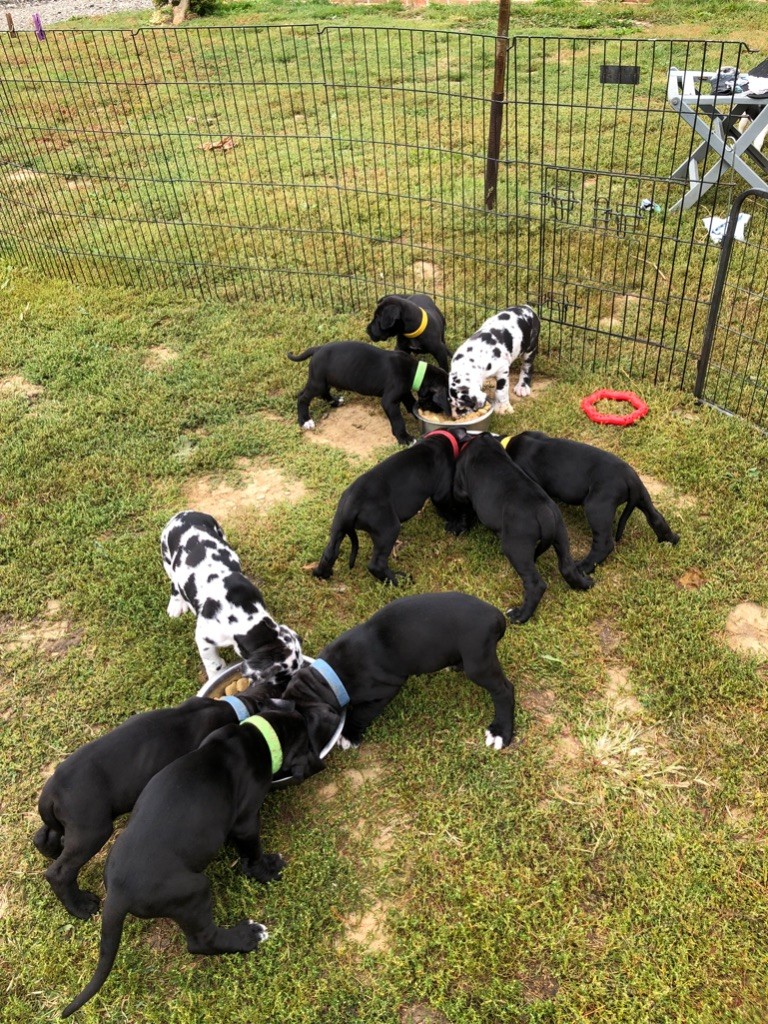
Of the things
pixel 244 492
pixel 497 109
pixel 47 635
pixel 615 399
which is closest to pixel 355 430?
pixel 244 492

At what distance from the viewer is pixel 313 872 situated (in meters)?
3.85

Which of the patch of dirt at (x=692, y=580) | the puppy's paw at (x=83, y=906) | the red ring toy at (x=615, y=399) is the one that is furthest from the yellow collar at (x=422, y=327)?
the puppy's paw at (x=83, y=906)

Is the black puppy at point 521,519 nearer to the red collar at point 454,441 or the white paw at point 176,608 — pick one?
the red collar at point 454,441

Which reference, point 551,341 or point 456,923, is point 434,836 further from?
point 551,341

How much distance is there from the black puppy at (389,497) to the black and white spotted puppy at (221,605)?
0.74m

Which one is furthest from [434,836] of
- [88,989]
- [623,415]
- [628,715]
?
[623,415]

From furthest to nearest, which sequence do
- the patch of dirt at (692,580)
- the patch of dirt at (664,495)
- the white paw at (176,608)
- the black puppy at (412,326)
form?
1. the black puppy at (412,326)
2. the patch of dirt at (664,495)
3. the white paw at (176,608)
4. the patch of dirt at (692,580)

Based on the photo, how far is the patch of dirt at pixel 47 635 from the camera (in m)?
5.12

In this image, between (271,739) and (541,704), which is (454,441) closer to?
(541,704)

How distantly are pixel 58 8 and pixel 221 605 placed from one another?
89.3 feet

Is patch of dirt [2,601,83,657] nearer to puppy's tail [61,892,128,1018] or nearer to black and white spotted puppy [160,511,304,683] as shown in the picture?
black and white spotted puppy [160,511,304,683]

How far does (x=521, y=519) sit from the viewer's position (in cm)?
488

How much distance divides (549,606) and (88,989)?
10.0 ft

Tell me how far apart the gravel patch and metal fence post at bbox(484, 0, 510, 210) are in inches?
708
